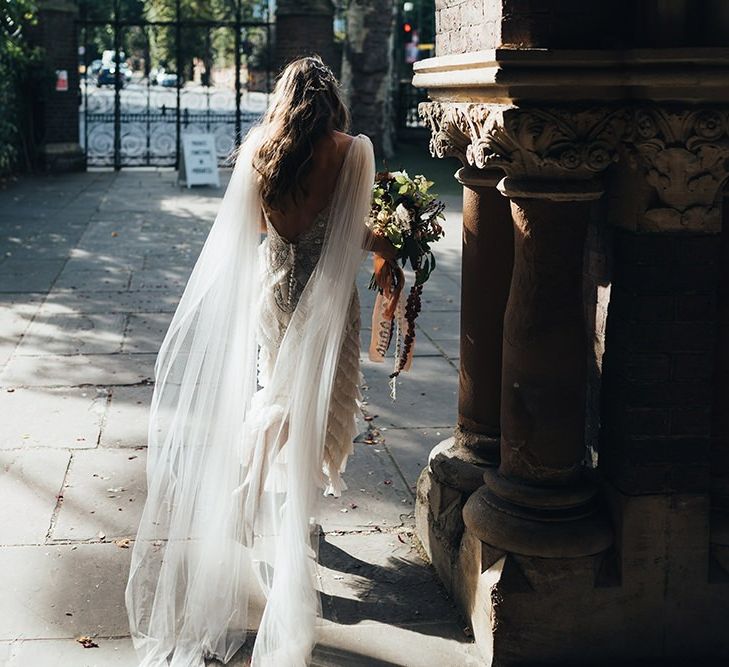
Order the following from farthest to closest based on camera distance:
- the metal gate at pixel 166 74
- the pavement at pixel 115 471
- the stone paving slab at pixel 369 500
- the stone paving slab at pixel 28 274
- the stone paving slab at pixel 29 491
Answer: the metal gate at pixel 166 74, the stone paving slab at pixel 28 274, the stone paving slab at pixel 369 500, the stone paving slab at pixel 29 491, the pavement at pixel 115 471

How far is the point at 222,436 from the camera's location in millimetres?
4430

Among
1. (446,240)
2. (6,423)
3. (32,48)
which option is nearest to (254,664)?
(6,423)

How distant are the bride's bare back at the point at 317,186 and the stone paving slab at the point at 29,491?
180cm

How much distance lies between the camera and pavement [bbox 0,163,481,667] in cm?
406

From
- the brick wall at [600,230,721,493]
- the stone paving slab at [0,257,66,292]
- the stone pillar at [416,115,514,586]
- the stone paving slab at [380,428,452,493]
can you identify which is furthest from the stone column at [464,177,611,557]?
the stone paving slab at [0,257,66,292]

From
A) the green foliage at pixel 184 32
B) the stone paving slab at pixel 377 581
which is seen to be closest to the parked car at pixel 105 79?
the green foliage at pixel 184 32

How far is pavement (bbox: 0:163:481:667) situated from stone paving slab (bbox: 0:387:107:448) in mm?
12

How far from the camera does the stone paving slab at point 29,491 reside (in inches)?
194

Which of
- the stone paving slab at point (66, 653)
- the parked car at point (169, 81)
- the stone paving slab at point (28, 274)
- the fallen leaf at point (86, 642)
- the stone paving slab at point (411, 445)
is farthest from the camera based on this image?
the parked car at point (169, 81)

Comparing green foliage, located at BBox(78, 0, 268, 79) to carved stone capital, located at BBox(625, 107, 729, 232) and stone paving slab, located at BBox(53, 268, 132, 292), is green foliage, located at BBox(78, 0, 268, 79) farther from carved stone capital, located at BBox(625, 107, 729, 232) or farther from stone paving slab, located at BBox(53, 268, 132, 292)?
carved stone capital, located at BBox(625, 107, 729, 232)

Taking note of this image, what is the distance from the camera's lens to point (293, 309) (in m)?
4.39

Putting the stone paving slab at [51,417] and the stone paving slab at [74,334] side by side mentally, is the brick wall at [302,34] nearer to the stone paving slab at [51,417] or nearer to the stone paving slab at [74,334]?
the stone paving slab at [74,334]

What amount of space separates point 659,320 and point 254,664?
1.78m

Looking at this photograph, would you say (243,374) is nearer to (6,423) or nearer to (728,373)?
(728,373)
